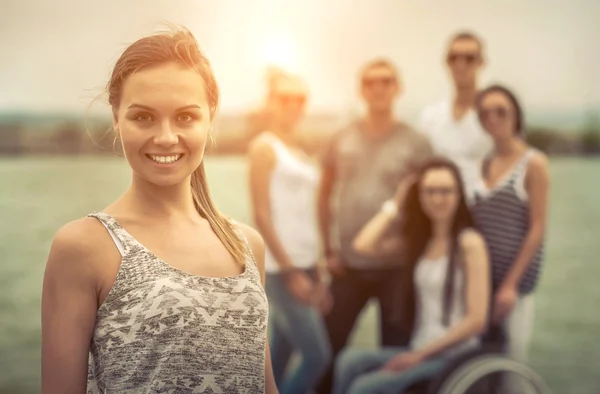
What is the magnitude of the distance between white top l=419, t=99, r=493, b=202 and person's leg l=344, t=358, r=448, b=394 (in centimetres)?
81

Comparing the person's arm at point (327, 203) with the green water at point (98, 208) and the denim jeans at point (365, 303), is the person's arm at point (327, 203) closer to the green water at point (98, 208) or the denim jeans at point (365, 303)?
the denim jeans at point (365, 303)

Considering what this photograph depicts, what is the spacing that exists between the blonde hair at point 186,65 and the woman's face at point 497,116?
267cm

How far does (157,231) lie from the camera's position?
1.11m

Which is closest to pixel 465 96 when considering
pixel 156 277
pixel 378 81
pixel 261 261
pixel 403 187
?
pixel 378 81

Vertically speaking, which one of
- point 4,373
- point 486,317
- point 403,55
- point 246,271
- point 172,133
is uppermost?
point 403,55

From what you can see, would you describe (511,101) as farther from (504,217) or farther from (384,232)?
(384,232)

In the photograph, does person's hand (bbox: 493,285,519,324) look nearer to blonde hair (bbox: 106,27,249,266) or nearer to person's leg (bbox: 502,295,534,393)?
person's leg (bbox: 502,295,534,393)

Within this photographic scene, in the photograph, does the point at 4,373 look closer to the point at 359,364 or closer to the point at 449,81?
the point at 359,364

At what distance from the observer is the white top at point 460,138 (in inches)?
143

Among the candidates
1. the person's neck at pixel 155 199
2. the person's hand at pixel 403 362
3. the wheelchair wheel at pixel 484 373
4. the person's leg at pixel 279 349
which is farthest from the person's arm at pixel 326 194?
the person's neck at pixel 155 199

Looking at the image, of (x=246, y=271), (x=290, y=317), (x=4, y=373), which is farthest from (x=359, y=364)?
(x=246, y=271)

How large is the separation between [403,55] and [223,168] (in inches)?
40.8

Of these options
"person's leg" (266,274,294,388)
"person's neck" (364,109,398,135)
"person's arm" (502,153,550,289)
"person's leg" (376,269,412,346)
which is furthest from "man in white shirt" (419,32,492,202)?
"person's leg" (266,274,294,388)

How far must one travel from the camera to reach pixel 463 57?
3.71 metres
